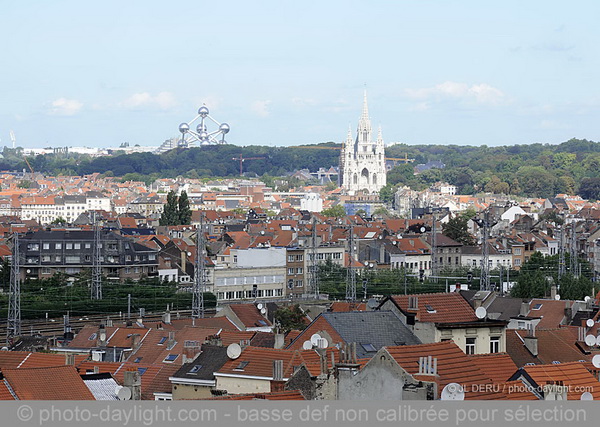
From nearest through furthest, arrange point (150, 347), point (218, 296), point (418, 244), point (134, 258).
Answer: point (150, 347) < point (218, 296) < point (134, 258) < point (418, 244)

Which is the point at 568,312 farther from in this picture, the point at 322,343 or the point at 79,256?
the point at 79,256

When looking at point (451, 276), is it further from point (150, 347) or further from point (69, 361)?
point (69, 361)

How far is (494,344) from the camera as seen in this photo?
20.9 meters

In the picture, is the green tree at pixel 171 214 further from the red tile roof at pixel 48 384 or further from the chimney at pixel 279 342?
the red tile roof at pixel 48 384

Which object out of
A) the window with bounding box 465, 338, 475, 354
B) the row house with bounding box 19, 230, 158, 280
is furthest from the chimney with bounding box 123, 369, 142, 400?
the row house with bounding box 19, 230, 158, 280

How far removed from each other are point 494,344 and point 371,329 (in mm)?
1970

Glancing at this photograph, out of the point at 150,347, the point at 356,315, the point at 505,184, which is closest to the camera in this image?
the point at 356,315

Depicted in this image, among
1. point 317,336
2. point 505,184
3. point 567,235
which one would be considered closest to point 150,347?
point 317,336

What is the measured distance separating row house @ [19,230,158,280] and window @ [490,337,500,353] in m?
39.3

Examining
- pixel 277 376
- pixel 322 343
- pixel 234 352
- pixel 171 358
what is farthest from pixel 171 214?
pixel 277 376

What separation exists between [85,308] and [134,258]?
47.5 feet

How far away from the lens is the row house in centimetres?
5928
